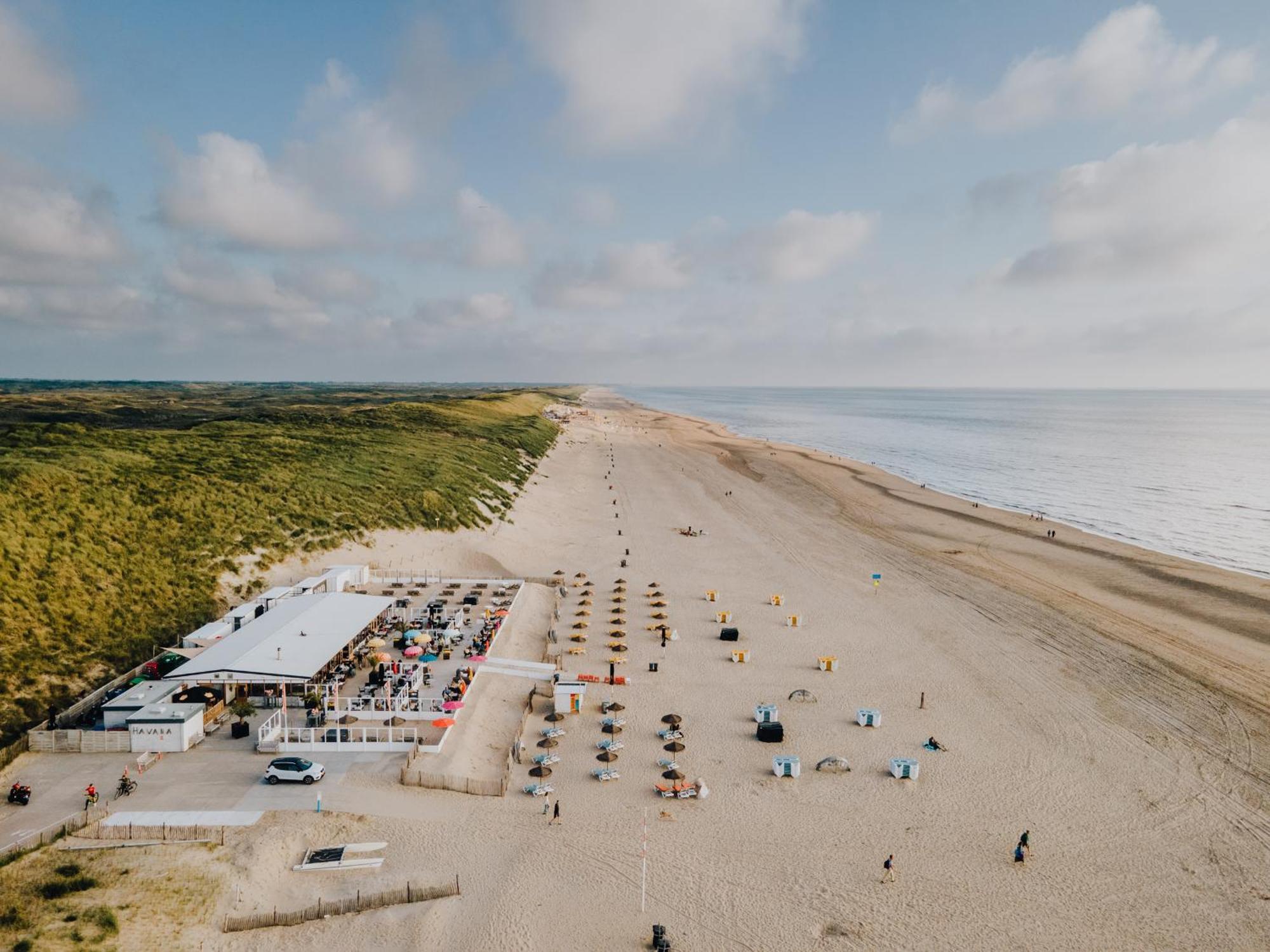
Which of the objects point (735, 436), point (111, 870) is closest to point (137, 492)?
point (111, 870)

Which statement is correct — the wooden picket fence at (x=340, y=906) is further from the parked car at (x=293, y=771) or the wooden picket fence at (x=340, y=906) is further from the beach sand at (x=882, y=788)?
the parked car at (x=293, y=771)

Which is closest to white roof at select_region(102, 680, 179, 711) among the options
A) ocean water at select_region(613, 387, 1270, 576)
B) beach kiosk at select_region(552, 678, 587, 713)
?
beach kiosk at select_region(552, 678, 587, 713)

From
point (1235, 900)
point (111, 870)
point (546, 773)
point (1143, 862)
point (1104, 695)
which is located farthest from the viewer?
point (1104, 695)

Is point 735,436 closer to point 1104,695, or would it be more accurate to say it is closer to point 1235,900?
point 1104,695

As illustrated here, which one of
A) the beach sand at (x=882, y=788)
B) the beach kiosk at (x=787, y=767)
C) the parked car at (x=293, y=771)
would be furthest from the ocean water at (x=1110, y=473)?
the parked car at (x=293, y=771)

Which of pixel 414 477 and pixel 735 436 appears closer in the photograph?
pixel 414 477
